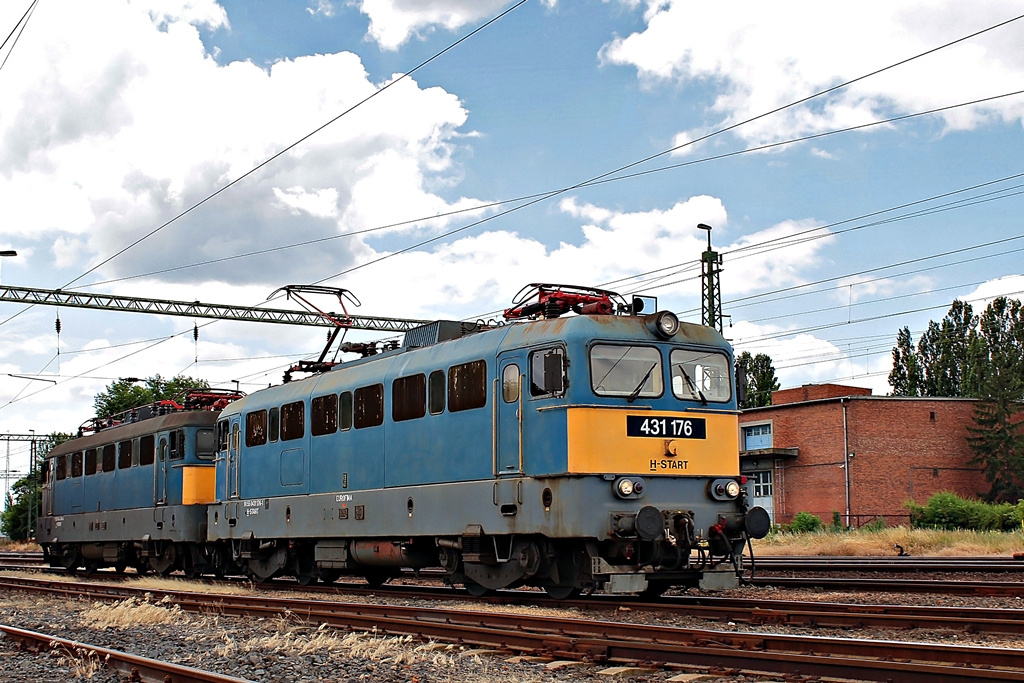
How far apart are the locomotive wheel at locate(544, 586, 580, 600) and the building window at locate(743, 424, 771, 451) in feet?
138

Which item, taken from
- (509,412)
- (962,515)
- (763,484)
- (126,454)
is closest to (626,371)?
(509,412)

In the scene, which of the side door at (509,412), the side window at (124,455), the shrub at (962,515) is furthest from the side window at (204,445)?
the shrub at (962,515)

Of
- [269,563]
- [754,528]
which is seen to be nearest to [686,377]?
[754,528]

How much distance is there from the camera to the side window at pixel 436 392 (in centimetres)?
1672

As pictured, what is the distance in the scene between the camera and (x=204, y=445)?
1009 inches

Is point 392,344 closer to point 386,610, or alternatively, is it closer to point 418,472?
point 418,472

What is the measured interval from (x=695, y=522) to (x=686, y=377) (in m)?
1.96

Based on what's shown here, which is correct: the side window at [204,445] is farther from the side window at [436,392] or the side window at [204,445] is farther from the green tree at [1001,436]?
the green tree at [1001,436]

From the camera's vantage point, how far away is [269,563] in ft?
72.3

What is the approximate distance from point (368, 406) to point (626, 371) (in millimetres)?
5550

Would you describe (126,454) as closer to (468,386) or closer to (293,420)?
(293,420)

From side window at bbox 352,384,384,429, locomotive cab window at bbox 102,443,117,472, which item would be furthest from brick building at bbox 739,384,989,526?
side window at bbox 352,384,384,429

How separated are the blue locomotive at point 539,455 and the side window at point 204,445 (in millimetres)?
5860

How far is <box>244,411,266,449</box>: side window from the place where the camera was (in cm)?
Result: 2216
